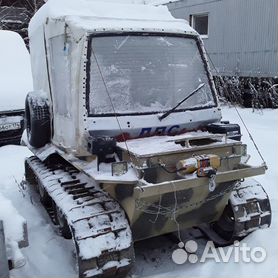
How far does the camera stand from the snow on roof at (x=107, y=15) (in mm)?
4117

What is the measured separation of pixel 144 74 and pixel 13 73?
5.56 m

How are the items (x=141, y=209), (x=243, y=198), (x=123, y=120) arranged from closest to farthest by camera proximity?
(x=141, y=209), (x=123, y=120), (x=243, y=198)

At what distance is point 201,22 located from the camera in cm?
1669

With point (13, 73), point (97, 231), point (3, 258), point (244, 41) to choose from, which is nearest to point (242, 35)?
point (244, 41)

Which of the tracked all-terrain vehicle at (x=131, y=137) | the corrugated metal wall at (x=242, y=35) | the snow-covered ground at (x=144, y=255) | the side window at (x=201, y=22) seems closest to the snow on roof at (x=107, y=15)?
the tracked all-terrain vehicle at (x=131, y=137)

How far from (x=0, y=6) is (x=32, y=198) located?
1844 cm

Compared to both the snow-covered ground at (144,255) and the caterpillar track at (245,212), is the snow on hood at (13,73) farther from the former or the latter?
the caterpillar track at (245,212)

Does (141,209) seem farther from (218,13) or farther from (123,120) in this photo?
(218,13)

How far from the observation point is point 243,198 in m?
4.27

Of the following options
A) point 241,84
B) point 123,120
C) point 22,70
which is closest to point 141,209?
point 123,120

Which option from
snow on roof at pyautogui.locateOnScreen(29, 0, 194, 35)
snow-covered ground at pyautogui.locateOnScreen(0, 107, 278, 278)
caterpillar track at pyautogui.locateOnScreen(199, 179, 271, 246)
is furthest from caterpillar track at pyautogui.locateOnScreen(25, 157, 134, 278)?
snow on roof at pyautogui.locateOnScreen(29, 0, 194, 35)

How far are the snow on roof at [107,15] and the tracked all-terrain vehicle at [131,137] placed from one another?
0.01 meters

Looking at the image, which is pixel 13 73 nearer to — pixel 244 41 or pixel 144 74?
pixel 144 74

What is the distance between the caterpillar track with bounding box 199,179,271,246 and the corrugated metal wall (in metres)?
9.33
